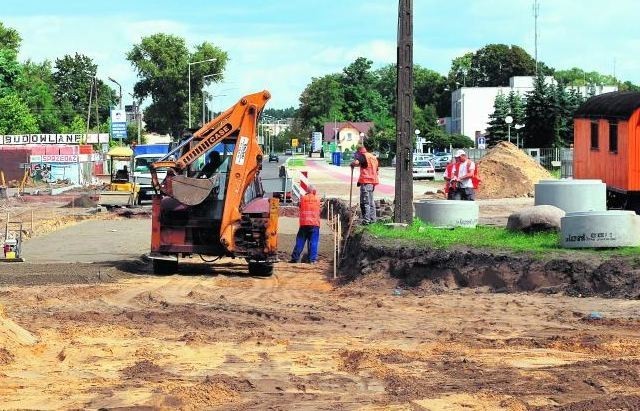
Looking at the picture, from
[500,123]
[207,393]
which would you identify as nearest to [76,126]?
[500,123]

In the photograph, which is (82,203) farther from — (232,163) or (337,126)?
(337,126)

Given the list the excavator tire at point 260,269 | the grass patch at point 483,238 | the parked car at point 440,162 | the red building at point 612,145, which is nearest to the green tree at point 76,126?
the parked car at point 440,162

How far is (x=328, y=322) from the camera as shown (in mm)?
13172

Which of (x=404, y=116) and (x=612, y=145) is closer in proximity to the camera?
(x=404, y=116)

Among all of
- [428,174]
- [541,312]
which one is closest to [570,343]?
[541,312]

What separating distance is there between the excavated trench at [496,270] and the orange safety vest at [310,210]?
2.60 m

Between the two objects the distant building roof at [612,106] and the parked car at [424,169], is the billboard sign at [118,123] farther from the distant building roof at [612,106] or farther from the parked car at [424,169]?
the distant building roof at [612,106]

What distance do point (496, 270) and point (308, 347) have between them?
5.16 meters

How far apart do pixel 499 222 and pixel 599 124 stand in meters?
6.02

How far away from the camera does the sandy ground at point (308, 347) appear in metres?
8.84

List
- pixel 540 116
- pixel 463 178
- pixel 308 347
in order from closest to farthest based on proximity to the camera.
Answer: pixel 308 347
pixel 463 178
pixel 540 116

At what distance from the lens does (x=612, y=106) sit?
28.7 m

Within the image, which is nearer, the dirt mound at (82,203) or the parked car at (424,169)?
the dirt mound at (82,203)

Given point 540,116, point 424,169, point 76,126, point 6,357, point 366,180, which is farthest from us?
point 76,126
